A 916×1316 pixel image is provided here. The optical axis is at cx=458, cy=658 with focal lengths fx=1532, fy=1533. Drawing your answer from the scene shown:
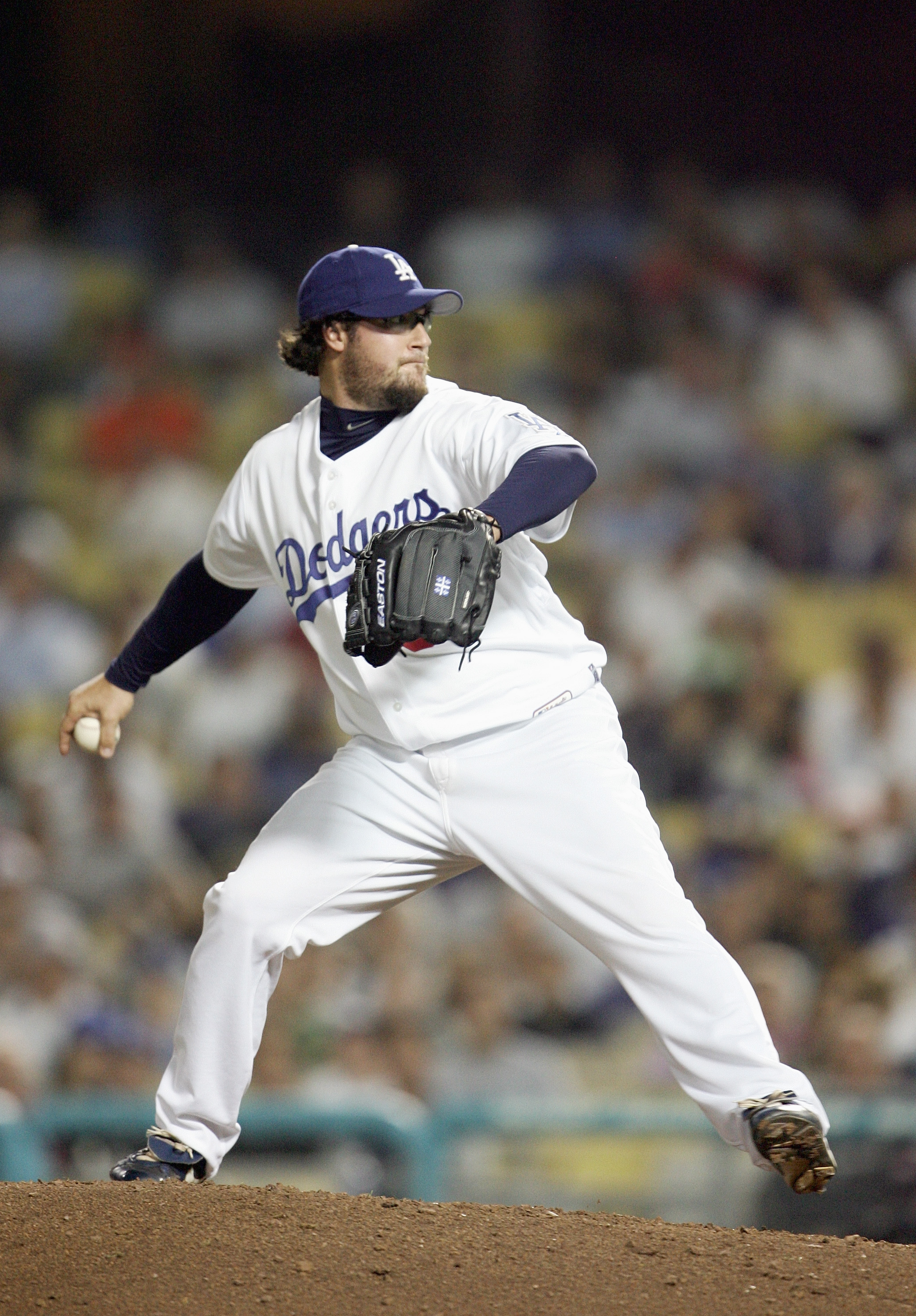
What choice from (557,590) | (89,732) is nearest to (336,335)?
(89,732)

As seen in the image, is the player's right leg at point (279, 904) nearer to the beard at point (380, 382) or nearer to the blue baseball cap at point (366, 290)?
the beard at point (380, 382)

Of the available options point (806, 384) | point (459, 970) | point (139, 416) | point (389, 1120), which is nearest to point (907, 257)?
point (806, 384)

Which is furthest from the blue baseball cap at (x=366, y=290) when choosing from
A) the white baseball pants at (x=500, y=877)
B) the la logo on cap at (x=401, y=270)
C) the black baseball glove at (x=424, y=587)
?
the white baseball pants at (x=500, y=877)

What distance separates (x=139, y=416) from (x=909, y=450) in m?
3.67

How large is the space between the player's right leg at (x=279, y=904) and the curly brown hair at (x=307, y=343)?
0.77 meters

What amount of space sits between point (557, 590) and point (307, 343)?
12.9 feet

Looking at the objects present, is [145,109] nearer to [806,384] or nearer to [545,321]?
[545,321]

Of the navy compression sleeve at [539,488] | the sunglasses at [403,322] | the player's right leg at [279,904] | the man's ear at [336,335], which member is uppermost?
the sunglasses at [403,322]

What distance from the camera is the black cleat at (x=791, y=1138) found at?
7.77 feet

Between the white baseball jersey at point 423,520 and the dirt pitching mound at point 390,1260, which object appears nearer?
the dirt pitching mound at point 390,1260

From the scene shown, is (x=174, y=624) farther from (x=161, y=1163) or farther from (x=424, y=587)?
(x=161, y=1163)

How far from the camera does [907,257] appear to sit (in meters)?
7.87

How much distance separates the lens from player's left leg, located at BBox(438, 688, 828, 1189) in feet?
8.16

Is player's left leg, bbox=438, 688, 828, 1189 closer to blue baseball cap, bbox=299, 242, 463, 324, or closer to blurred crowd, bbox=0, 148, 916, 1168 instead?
blue baseball cap, bbox=299, 242, 463, 324
